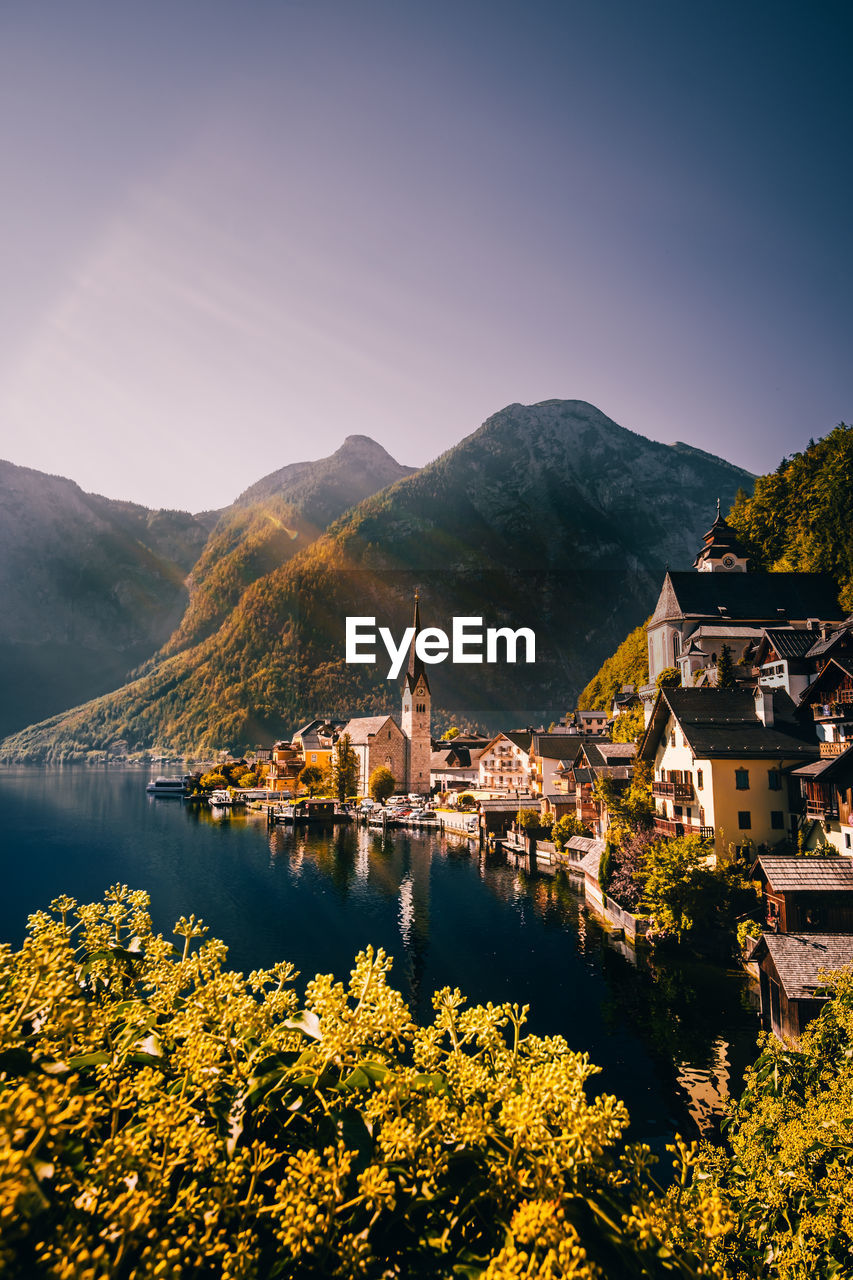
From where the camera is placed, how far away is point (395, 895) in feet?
173

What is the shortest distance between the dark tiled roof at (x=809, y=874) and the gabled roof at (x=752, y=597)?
43609mm

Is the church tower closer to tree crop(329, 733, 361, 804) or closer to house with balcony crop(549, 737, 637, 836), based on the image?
tree crop(329, 733, 361, 804)

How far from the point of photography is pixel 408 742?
124 m

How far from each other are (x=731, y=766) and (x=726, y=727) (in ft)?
10.9

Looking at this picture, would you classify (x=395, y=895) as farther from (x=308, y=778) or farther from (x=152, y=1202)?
(x=308, y=778)

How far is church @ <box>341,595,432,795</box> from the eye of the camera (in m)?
122

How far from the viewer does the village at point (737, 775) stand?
2820 centimetres

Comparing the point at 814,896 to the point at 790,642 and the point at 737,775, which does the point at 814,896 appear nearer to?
the point at 737,775

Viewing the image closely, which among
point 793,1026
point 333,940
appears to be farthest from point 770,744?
point 333,940

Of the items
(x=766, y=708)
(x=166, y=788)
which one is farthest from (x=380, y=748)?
(x=766, y=708)

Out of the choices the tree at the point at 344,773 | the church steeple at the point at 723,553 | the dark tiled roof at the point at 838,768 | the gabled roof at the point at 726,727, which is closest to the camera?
the dark tiled roof at the point at 838,768

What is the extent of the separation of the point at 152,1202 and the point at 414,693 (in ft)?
395

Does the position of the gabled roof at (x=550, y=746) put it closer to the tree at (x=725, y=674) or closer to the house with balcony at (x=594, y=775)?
the house with balcony at (x=594, y=775)

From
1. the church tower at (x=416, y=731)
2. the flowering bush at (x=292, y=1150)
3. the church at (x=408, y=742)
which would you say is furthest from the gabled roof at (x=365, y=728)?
the flowering bush at (x=292, y=1150)
